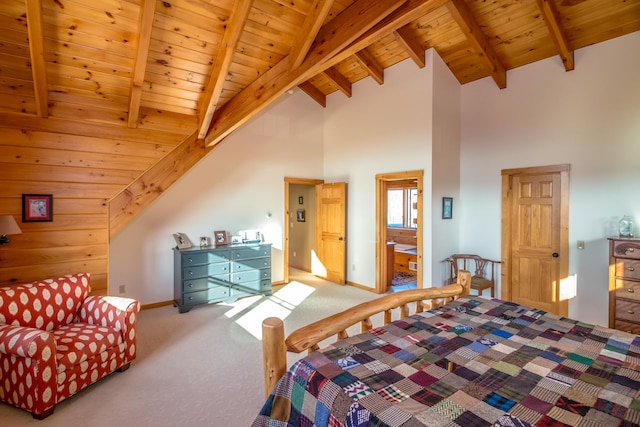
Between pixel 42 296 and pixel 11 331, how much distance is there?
52 cm

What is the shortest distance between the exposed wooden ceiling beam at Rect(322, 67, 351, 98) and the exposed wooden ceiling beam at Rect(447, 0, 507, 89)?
2211 mm

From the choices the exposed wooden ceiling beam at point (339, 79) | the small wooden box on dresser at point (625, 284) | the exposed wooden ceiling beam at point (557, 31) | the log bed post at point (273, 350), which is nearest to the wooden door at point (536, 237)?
the small wooden box on dresser at point (625, 284)

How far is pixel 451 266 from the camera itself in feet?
16.1

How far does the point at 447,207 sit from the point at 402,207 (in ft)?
14.2

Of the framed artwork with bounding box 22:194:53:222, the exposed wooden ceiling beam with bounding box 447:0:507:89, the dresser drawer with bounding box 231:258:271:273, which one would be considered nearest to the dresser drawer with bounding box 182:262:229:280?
the dresser drawer with bounding box 231:258:271:273

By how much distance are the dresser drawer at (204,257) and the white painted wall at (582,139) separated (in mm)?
4011

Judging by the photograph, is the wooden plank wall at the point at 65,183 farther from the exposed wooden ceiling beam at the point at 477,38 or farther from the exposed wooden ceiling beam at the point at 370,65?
the exposed wooden ceiling beam at the point at 477,38

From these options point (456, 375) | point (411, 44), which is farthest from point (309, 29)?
point (456, 375)

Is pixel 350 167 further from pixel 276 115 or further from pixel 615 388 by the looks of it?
pixel 615 388

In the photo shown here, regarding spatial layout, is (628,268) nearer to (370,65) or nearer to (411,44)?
(411,44)

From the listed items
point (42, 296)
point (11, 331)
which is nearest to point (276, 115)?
point (42, 296)

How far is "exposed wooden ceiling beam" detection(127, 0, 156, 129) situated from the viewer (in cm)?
241

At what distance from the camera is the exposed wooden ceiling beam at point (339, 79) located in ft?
18.1

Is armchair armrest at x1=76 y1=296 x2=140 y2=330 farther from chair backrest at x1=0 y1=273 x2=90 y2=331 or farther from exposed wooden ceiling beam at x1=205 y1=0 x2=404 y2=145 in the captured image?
exposed wooden ceiling beam at x1=205 y1=0 x2=404 y2=145
